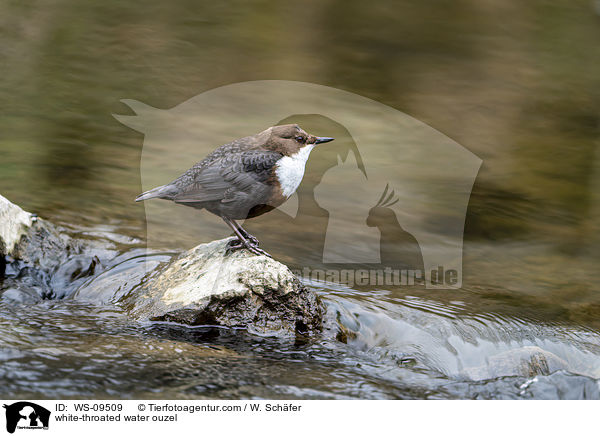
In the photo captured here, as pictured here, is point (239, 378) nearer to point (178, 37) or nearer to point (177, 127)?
point (177, 127)

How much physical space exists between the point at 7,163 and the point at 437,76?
5638 mm

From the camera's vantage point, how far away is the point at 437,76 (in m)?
8.38

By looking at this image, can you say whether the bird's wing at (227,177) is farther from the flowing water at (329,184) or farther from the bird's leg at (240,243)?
the flowing water at (329,184)

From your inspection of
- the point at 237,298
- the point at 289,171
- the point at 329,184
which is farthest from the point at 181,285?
the point at 329,184

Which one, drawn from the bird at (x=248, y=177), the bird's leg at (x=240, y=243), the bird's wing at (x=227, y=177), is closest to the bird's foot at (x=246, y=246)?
the bird's leg at (x=240, y=243)

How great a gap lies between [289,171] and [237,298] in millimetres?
723

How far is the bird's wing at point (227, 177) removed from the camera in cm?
297

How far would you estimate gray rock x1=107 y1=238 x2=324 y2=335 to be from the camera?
313cm

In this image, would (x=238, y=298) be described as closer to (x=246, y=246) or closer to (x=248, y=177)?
(x=246, y=246)

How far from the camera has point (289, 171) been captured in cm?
298

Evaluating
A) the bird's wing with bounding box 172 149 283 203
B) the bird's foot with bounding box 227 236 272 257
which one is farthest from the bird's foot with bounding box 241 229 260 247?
the bird's wing with bounding box 172 149 283 203

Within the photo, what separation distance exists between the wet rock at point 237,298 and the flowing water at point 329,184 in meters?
0.09
